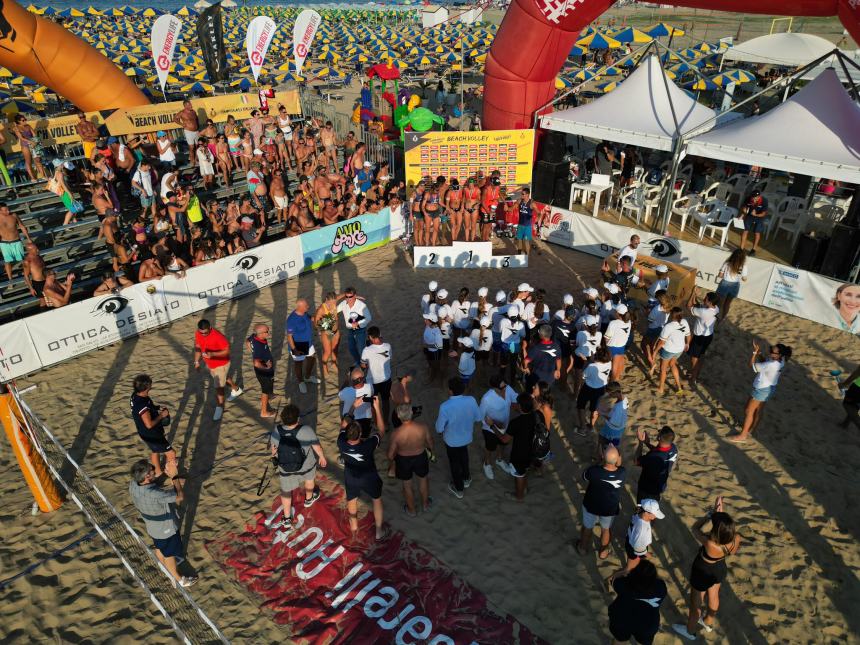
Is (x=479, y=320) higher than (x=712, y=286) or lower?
higher

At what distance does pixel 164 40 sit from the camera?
15.7 metres

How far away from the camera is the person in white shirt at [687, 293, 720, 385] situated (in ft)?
27.1

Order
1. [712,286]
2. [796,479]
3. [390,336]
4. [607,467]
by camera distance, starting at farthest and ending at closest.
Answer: [712,286]
[390,336]
[796,479]
[607,467]

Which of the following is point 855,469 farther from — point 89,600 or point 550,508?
point 89,600

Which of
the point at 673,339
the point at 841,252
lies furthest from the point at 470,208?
the point at 841,252

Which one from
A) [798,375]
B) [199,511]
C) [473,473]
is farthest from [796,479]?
[199,511]

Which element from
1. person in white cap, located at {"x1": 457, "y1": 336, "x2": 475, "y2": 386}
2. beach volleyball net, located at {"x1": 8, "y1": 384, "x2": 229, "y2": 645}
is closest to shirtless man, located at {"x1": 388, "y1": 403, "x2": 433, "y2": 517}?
person in white cap, located at {"x1": 457, "y1": 336, "x2": 475, "y2": 386}

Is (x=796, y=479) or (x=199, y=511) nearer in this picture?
(x=199, y=511)

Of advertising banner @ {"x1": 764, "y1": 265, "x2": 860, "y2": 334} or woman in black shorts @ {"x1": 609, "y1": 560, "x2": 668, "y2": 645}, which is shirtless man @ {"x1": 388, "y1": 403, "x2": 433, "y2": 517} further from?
advertising banner @ {"x1": 764, "y1": 265, "x2": 860, "y2": 334}

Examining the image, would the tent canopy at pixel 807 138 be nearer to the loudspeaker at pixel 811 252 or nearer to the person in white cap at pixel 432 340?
the loudspeaker at pixel 811 252

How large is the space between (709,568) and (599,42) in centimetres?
3212

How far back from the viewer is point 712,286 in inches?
472

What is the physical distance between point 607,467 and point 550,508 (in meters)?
1.68

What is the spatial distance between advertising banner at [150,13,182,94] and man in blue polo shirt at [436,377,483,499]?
45.8ft
